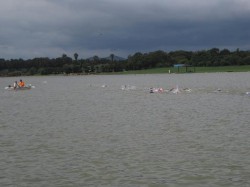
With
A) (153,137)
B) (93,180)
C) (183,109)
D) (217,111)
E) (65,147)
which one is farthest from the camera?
(183,109)

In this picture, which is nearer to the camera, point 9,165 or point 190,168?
point 190,168

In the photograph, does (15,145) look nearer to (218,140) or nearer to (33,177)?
(33,177)

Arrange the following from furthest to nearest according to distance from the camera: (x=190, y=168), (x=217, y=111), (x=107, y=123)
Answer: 1. (x=217, y=111)
2. (x=107, y=123)
3. (x=190, y=168)

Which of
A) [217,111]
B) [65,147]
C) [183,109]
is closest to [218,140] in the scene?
[65,147]

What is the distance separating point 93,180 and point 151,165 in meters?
2.72

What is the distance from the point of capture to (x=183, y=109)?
41.1 metres

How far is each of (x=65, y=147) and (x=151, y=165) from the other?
568 centimetres

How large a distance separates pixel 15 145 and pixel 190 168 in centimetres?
956

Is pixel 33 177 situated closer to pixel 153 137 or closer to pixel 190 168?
pixel 190 168

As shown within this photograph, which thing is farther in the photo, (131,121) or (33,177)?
(131,121)

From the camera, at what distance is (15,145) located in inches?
928

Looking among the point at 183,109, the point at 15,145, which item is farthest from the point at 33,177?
the point at 183,109

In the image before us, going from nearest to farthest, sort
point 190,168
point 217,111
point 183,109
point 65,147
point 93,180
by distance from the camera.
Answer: point 93,180, point 190,168, point 65,147, point 217,111, point 183,109

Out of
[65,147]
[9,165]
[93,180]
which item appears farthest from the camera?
[65,147]
